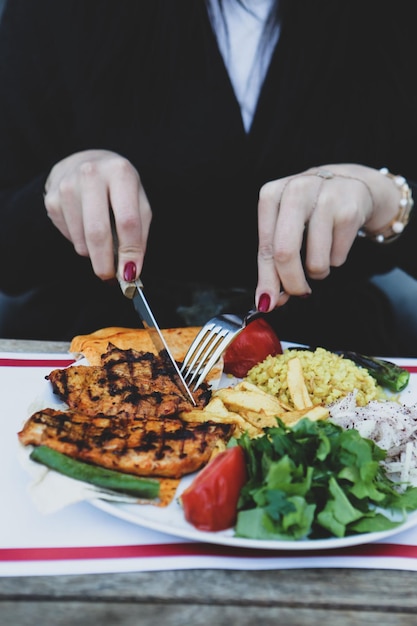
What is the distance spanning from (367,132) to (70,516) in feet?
5.62

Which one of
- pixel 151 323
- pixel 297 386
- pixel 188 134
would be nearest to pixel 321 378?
pixel 297 386

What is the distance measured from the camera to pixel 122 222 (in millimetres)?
1510

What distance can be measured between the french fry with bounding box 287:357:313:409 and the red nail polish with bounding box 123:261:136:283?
0.44 metres

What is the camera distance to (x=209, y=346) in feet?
5.17

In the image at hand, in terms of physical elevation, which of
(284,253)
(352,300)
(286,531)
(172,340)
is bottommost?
(352,300)

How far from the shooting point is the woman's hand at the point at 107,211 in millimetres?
1517

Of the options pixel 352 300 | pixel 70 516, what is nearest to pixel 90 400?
pixel 70 516

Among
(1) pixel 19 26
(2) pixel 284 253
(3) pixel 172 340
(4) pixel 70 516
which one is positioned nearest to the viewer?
(4) pixel 70 516

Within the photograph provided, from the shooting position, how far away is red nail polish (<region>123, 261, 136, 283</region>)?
1538 mm

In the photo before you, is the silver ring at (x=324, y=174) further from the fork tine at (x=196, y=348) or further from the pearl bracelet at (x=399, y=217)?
the fork tine at (x=196, y=348)

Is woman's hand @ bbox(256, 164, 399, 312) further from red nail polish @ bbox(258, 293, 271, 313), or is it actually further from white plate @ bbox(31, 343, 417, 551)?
white plate @ bbox(31, 343, 417, 551)

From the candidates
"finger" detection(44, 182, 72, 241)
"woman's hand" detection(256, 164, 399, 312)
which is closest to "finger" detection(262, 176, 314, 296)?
"woman's hand" detection(256, 164, 399, 312)

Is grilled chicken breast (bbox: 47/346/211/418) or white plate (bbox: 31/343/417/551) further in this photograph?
grilled chicken breast (bbox: 47/346/211/418)

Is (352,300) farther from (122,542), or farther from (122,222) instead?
(122,542)
